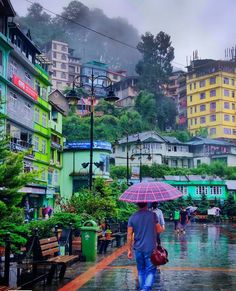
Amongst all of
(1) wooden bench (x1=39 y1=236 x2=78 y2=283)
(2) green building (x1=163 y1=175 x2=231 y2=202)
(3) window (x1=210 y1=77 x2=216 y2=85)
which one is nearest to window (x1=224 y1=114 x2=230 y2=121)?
(3) window (x1=210 y1=77 x2=216 y2=85)

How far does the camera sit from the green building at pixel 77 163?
54484 mm

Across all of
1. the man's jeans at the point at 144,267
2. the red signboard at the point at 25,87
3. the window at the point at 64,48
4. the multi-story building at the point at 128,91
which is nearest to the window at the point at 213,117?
the multi-story building at the point at 128,91

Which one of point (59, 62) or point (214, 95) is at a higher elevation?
point (59, 62)

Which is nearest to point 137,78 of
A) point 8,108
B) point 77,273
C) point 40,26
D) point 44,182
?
point 40,26

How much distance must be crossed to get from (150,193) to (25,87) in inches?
1323

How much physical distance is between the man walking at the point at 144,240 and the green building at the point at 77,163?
46.4 metres

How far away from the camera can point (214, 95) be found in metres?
94.0

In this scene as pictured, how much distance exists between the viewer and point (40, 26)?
474 ft

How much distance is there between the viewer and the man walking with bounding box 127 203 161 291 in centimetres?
745

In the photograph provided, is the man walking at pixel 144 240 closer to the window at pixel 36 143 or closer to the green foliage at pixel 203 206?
the window at pixel 36 143

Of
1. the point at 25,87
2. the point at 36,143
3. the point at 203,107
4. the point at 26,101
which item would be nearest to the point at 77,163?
the point at 36,143

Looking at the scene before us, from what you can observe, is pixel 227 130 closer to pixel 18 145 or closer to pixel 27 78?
pixel 27 78

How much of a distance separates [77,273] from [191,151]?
7553 cm

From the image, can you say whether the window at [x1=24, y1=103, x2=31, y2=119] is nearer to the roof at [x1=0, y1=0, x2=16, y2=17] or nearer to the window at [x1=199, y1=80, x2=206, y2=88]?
the roof at [x1=0, y1=0, x2=16, y2=17]
